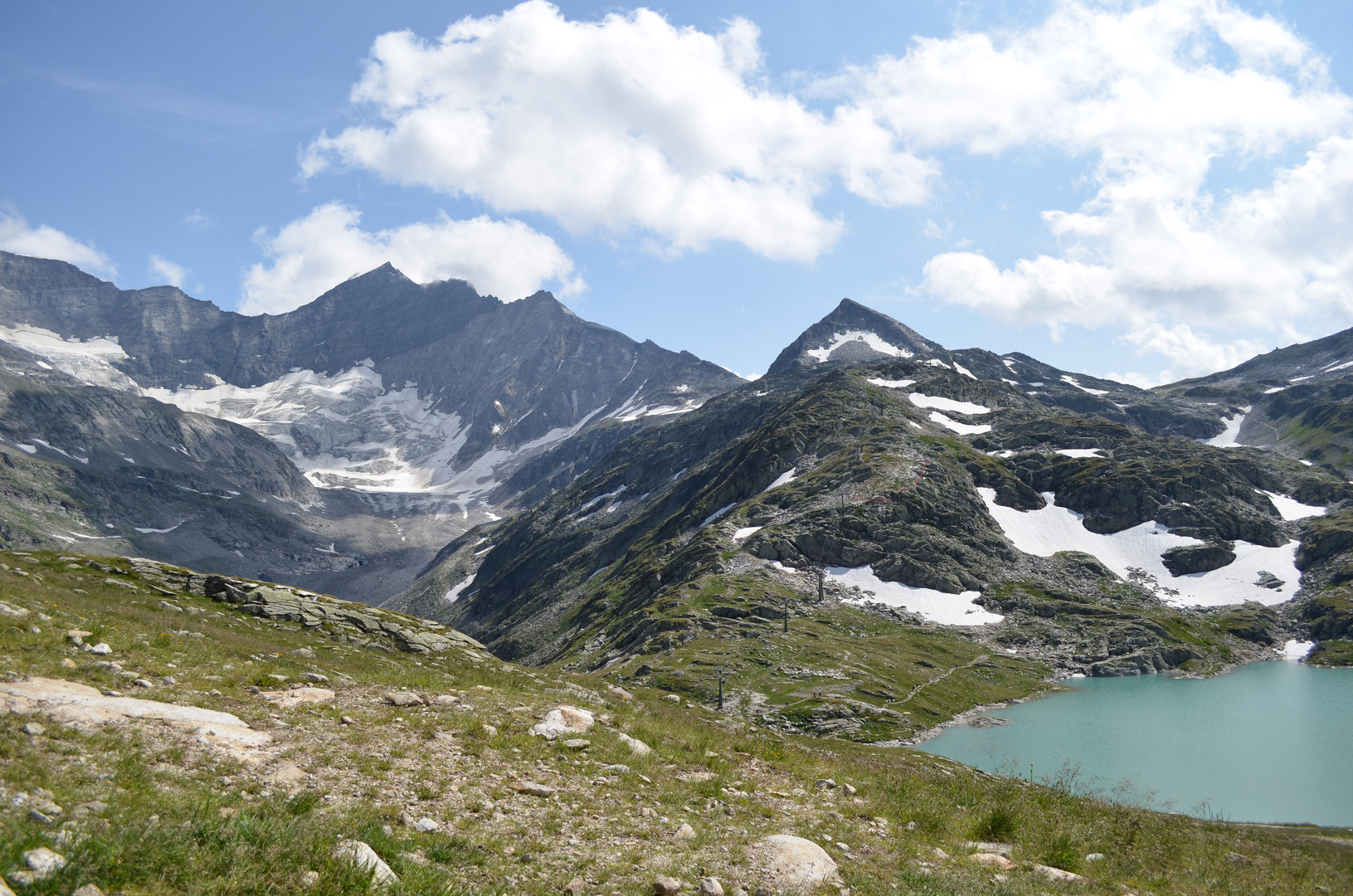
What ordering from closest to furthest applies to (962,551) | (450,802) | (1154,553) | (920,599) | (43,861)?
(43,861) < (450,802) < (920,599) < (962,551) < (1154,553)

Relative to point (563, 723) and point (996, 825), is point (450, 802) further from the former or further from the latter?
point (996, 825)

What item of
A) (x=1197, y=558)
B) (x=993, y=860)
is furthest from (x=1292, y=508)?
(x=993, y=860)

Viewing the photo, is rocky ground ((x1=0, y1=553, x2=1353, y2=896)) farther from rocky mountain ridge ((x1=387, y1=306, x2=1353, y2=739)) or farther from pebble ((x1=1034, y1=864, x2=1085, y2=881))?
rocky mountain ridge ((x1=387, y1=306, x2=1353, y2=739))

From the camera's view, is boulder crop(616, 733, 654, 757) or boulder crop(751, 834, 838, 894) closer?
boulder crop(751, 834, 838, 894)

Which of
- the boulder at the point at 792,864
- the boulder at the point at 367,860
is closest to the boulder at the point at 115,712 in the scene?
the boulder at the point at 367,860

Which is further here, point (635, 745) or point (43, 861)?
point (635, 745)

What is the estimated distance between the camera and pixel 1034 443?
16975 cm

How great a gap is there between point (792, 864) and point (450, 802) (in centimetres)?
545

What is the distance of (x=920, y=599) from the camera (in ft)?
348

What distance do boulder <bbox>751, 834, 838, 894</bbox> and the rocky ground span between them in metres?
0.04

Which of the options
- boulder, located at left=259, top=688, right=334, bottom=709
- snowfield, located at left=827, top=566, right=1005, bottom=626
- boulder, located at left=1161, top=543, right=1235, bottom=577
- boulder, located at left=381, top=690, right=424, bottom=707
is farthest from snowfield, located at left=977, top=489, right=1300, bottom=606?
boulder, located at left=259, top=688, right=334, bottom=709

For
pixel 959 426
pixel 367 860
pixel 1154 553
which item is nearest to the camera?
pixel 367 860

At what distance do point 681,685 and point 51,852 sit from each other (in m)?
60.8

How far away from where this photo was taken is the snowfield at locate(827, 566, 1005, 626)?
336 feet
